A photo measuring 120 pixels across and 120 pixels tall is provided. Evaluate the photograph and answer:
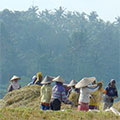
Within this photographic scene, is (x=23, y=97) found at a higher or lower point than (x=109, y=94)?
lower

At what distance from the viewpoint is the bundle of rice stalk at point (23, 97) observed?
1583cm

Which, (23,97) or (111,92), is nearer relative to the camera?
(111,92)

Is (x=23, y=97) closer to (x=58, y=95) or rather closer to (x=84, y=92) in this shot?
(x=58, y=95)

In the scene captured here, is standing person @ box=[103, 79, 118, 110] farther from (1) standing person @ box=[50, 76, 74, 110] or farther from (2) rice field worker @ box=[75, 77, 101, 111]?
(1) standing person @ box=[50, 76, 74, 110]

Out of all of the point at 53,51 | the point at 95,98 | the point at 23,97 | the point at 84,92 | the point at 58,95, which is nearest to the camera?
the point at 58,95

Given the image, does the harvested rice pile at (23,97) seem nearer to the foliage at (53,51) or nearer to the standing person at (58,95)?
the standing person at (58,95)

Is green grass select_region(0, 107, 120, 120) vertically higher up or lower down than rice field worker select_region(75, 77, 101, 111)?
lower down

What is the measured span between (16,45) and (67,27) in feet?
83.1

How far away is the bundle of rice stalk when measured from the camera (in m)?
15.8

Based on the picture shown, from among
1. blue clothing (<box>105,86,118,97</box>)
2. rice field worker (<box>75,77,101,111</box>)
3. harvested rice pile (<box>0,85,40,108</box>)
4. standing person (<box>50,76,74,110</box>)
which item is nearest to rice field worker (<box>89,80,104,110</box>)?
rice field worker (<box>75,77,101,111</box>)

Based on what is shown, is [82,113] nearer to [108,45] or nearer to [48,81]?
[48,81]

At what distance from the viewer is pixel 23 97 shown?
52.9 ft

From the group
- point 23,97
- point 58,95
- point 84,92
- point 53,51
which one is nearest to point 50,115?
point 58,95

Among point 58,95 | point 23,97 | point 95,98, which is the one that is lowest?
point 23,97
